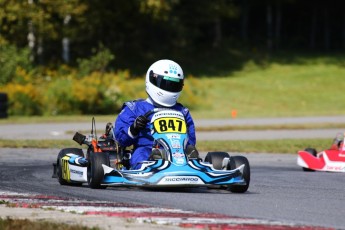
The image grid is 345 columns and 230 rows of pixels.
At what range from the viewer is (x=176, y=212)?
28.7ft

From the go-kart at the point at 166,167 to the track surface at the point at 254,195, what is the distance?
0.43ft

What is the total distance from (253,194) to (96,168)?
1.70 metres

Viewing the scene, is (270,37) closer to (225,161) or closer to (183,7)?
(183,7)

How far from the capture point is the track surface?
9.03m

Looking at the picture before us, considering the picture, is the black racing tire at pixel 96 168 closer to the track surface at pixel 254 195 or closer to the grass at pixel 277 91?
the track surface at pixel 254 195

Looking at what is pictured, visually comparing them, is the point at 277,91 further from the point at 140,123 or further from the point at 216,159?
the point at 140,123

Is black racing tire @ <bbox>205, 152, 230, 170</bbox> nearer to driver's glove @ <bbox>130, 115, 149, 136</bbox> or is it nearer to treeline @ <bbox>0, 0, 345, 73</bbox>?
driver's glove @ <bbox>130, 115, 149, 136</bbox>

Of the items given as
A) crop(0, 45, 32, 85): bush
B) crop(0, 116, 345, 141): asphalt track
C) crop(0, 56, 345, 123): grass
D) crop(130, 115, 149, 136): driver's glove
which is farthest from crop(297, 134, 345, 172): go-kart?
crop(0, 45, 32, 85): bush

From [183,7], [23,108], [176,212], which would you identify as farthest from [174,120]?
[183,7]

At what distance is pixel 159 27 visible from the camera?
50594 mm

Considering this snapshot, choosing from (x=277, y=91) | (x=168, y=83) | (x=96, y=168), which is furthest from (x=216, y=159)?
(x=277, y=91)

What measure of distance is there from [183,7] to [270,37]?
8605 mm

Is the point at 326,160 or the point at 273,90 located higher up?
the point at 326,160

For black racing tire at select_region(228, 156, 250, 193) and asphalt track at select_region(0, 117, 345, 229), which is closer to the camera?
asphalt track at select_region(0, 117, 345, 229)
